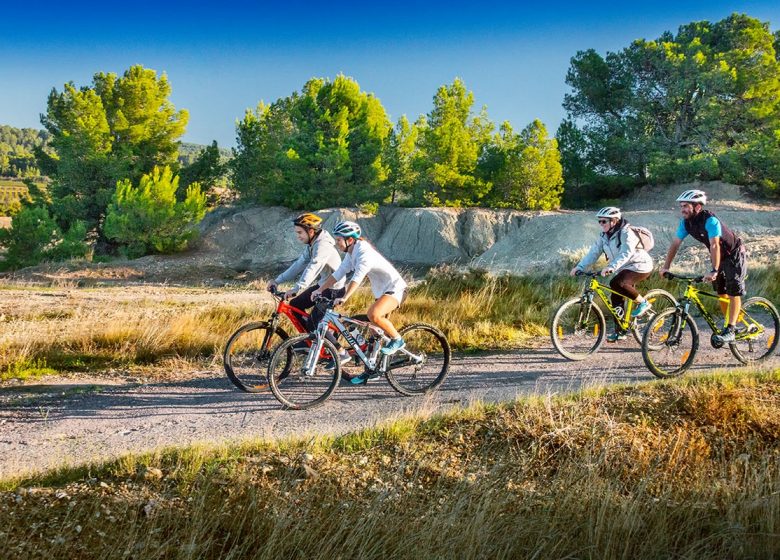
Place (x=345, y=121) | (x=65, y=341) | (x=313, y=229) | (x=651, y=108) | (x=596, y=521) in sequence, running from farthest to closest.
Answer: (x=651, y=108)
(x=345, y=121)
(x=65, y=341)
(x=313, y=229)
(x=596, y=521)

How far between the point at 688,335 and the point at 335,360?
5419 mm

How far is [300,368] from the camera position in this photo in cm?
736

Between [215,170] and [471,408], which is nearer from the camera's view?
→ [471,408]

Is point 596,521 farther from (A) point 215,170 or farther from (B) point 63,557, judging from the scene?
(A) point 215,170

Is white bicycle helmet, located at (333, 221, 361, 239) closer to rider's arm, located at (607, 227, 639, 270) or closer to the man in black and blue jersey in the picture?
rider's arm, located at (607, 227, 639, 270)

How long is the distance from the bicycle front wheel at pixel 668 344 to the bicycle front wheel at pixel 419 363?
2.59 metres

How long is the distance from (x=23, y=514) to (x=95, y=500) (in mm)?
468

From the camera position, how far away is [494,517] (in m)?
4.83

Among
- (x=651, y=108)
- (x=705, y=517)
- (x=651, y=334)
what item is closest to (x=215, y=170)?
(x=651, y=108)

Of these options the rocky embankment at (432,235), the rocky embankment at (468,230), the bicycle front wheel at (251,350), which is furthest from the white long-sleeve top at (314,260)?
the rocky embankment at (432,235)

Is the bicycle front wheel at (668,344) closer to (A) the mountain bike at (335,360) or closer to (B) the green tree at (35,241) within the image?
(A) the mountain bike at (335,360)

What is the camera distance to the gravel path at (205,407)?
6.03 metres

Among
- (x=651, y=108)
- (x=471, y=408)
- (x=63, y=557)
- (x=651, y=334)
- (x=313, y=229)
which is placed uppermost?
(x=651, y=108)

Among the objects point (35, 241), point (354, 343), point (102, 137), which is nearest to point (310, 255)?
point (354, 343)
